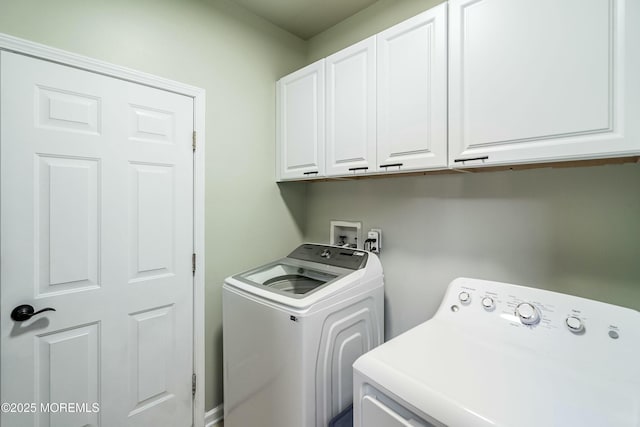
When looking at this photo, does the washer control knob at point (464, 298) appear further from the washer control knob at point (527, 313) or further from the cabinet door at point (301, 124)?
the cabinet door at point (301, 124)

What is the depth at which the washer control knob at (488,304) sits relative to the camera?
3.85 feet

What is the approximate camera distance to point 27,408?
1.22 m

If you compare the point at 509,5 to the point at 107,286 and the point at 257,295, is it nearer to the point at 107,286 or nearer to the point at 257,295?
the point at 257,295

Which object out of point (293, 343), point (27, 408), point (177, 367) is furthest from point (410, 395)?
point (27, 408)

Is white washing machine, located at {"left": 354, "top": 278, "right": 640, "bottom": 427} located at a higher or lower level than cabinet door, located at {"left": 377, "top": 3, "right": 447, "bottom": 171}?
lower

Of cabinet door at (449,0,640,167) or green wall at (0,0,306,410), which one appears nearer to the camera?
cabinet door at (449,0,640,167)

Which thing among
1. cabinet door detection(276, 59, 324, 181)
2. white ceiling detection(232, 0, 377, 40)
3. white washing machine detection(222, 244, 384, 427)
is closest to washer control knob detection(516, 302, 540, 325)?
white washing machine detection(222, 244, 384, 427)

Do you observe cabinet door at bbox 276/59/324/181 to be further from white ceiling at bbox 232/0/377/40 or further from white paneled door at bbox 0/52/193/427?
white paneled door at bbox 0/52/193/427

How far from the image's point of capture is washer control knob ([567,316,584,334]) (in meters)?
0.97

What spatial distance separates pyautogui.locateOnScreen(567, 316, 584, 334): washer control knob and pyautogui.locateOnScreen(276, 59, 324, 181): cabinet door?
1.38 metres

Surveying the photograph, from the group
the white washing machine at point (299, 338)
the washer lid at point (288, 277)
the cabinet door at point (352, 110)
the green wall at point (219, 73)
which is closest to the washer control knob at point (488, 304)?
the white washing machine at point (299, 338)

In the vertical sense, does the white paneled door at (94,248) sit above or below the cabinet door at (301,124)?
below

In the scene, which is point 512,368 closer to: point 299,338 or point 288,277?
point 299,338

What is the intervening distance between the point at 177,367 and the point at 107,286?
65cm
